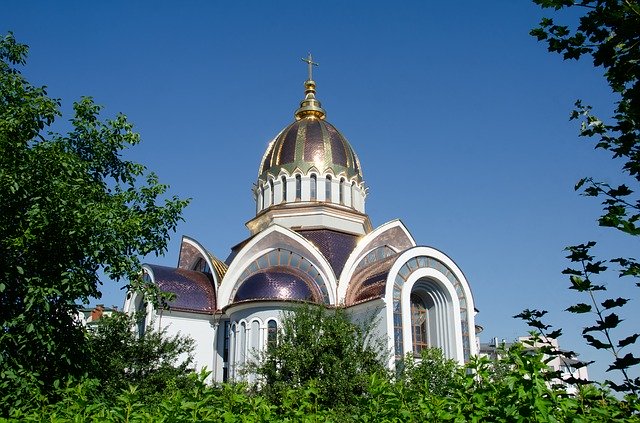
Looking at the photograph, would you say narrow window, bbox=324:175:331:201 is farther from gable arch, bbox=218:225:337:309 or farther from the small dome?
gable arch, bbox=218:225:337:309

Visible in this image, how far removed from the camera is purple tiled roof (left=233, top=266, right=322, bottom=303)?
22594mm

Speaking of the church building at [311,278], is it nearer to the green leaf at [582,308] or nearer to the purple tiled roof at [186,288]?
the purple tiled roof at [186,288]

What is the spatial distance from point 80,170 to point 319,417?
842cm

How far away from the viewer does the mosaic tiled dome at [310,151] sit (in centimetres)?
2948

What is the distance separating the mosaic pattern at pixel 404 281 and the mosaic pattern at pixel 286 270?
9.58ft

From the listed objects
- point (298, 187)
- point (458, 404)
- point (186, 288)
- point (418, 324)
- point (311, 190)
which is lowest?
point (458, 404)

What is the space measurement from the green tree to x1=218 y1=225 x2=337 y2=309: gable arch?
44.7 feet

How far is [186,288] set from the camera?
25094 millimetres

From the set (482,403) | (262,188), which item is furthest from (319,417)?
(262,188)

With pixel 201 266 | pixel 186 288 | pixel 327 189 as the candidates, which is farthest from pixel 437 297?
pixel 201 266

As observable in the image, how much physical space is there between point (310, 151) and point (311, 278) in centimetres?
771

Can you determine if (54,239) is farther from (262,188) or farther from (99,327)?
(262,188)

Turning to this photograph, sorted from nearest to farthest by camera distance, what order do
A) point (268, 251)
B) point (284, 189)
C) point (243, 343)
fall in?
1. point (243, 343)
2. point (268, 251)
3. point (284, 189)

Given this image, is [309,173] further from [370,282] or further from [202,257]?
[370,282]
